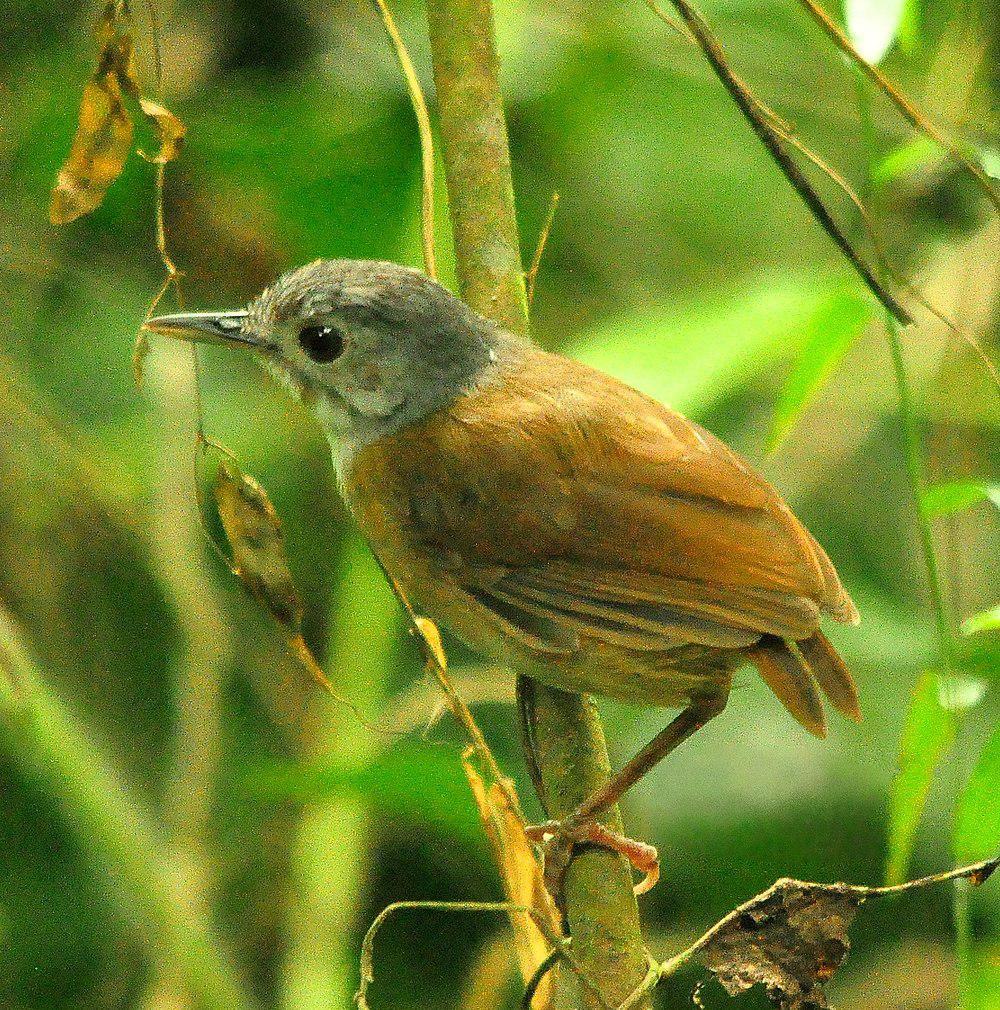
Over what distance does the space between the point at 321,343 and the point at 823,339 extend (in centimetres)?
98

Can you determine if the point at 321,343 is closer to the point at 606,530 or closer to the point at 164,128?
the point at 164,128

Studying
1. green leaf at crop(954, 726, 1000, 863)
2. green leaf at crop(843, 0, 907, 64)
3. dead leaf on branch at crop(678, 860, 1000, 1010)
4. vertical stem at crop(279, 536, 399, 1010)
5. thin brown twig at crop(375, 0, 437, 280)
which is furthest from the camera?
vertical stem at crop(279, 536, 399, 1010)

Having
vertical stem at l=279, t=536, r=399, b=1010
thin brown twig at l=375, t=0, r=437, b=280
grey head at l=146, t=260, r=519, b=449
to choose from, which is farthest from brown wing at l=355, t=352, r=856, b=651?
vertical stem at l=279, t=536, r=399, b=1010

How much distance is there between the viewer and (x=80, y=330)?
14.4 ft

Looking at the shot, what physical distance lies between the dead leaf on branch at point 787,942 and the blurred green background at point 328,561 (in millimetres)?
1157

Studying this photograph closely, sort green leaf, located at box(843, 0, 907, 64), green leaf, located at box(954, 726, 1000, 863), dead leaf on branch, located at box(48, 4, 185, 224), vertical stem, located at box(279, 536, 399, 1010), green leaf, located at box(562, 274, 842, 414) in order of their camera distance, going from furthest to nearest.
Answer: vertical stem, located at box(279, 536, 399, 1010), green leaf, located at box(562, 274, 842, 414), dead leaf on branch, located at box(48, 4, 185, 224), green leaf, located at box(843, 0, 907, 64), green leaf, located at box(954, 726, 1000, 863)

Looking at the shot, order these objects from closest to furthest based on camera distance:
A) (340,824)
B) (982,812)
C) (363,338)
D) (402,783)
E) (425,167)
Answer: (982,812) → (363,338) → (425,167) → (402,783) → (340,824)

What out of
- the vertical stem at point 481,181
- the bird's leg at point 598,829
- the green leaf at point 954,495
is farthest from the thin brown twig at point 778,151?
the bird's leg at point 598,829

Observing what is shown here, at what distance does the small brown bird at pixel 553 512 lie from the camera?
2.57 meters

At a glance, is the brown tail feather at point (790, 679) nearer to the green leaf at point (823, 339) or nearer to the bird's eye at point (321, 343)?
the green leaf at point (823, 339)

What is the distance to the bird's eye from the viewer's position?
2.74m

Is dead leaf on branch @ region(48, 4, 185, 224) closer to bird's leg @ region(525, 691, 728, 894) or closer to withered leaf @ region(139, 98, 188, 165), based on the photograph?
withered leaf @ region(139, 98, 188, 165)

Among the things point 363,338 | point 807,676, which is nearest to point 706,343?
point 363,338

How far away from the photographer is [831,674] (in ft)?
8.38
